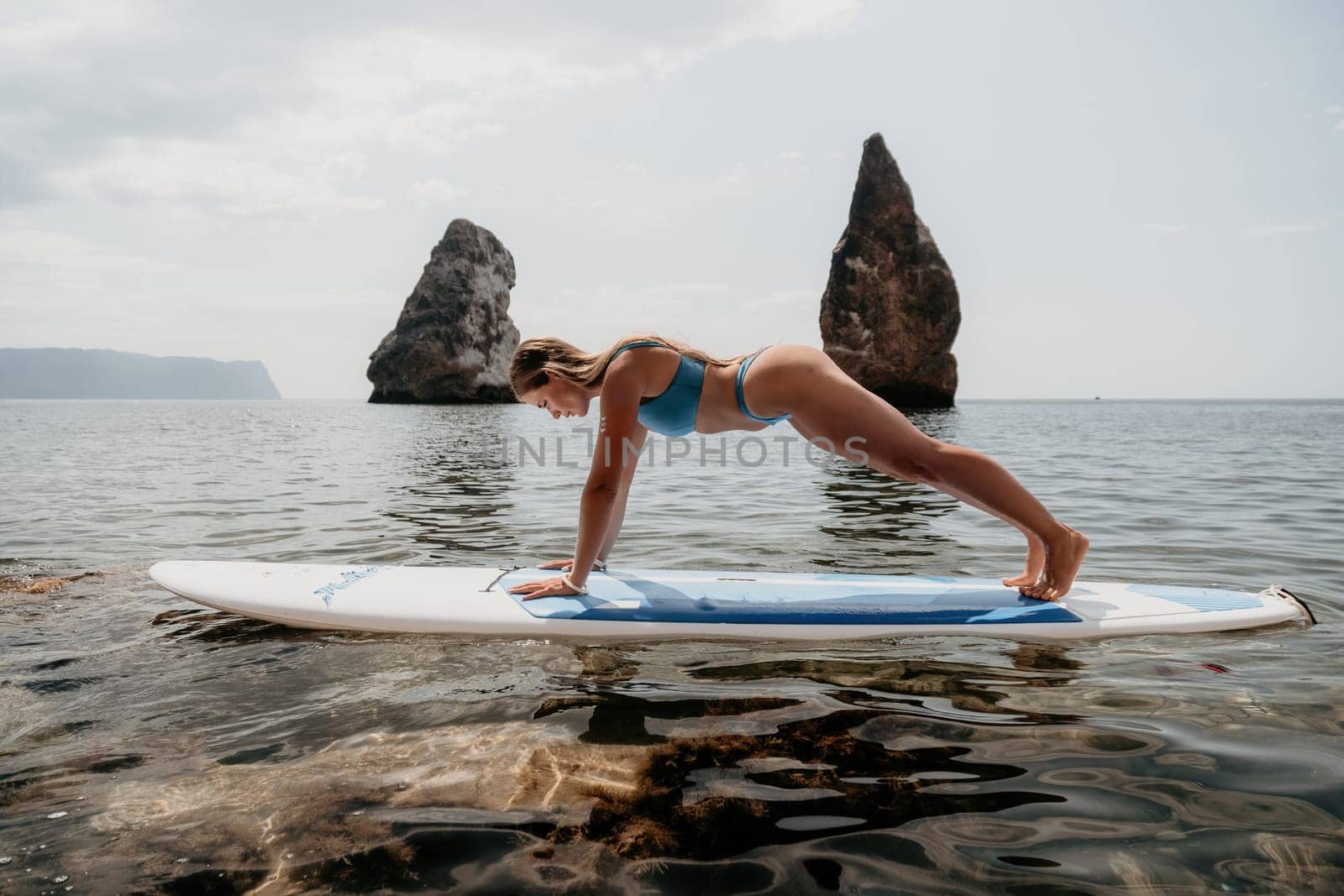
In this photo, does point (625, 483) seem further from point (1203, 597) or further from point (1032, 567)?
point (1203, 597)

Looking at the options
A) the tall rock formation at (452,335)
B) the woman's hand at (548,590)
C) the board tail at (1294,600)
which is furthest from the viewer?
the tall rock formation at (452,335)

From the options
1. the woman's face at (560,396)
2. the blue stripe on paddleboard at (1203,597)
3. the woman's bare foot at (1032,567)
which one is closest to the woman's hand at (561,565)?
the woman's face at (560,396)

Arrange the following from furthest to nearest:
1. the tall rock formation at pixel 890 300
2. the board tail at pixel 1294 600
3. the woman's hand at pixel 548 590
A: the tall rock formation at pixel 890 300 < the woman's hand at pixel 548 590 < the board tail at pixel 1294 600

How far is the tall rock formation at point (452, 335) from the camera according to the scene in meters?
59.6

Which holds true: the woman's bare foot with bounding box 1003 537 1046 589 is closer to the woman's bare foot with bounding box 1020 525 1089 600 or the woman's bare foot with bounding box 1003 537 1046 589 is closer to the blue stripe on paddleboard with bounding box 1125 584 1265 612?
the woman's bare foot with bounding box 1020 525 1089 600

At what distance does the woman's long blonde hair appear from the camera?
143 inches

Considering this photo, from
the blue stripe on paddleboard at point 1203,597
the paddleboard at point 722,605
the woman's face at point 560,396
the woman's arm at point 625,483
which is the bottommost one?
the paddleboard at point 722,605

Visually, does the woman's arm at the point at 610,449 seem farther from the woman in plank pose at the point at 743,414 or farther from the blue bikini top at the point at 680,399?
the blue bikini top at the point at 680,399

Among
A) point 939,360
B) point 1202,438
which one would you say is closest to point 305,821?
point 1202,438

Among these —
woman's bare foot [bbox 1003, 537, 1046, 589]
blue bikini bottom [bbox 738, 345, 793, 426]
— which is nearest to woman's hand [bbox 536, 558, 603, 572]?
blue bikini bottom [bbox 738, 345, 793, 426]

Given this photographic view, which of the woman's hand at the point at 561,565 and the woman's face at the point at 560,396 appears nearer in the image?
the woman's face at the point at 560,396

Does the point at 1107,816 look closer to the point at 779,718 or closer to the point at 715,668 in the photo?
the point at 779,718

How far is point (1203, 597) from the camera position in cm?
385

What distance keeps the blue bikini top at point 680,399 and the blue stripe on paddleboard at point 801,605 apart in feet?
2.79
